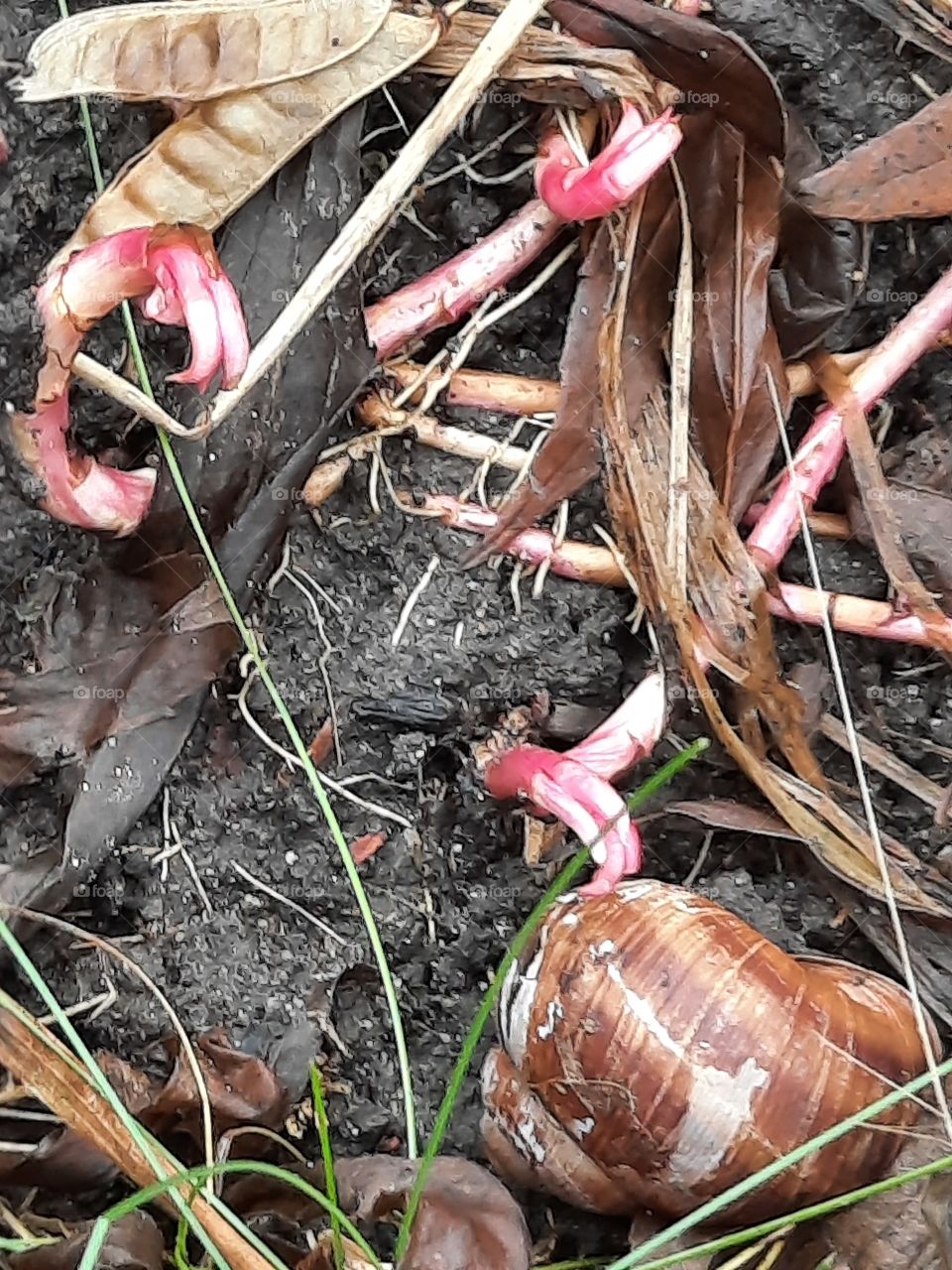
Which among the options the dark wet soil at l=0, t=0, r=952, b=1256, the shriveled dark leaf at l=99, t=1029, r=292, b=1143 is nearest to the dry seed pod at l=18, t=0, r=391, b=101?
the dark wet soil at l=0, t=0, r=952, b=1256

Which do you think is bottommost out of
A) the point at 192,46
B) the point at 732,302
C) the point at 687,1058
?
the point at 687,1058

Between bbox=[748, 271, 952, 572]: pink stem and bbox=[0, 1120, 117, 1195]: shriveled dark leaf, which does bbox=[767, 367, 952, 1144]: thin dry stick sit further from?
bbox=[0, 1120, 117, 1195]: shriveled dark leaf

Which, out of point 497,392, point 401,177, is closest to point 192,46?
point 401,177

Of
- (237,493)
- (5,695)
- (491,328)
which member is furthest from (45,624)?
(491,328)

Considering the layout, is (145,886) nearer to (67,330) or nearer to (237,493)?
(237,493)

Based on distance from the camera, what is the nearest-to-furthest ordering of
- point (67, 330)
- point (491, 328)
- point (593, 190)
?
point (67, 330)
point (593, 190)
point (491, 328)

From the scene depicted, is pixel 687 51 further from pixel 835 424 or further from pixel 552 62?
pixel 835 424

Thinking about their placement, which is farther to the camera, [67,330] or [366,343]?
[366,343]

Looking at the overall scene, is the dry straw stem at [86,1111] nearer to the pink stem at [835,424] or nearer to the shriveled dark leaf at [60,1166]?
the shriveled dark leaf at [60,1166]

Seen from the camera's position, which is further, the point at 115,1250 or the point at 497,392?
the point at 497,392
